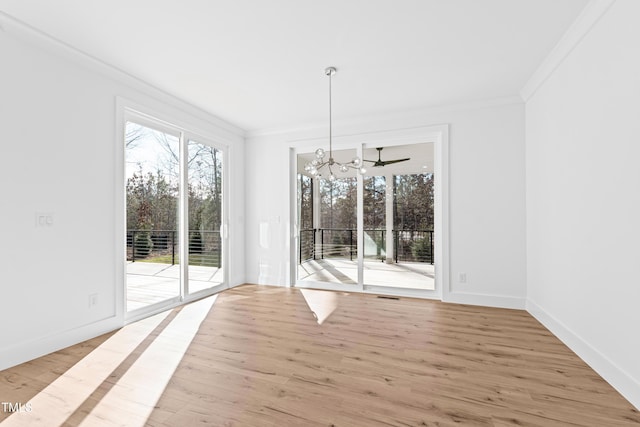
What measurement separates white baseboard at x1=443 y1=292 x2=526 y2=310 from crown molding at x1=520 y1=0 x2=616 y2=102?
250 cm

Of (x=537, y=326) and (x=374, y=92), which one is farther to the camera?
(x=374, y=92)

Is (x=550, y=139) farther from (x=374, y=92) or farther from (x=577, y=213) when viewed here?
(x=374, y=92)

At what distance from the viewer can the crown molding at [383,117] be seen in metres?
3.85

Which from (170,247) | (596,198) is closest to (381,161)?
(596,198)

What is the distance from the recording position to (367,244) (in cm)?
471

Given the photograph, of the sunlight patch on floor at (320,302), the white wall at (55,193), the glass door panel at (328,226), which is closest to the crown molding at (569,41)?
the glass door panel at (328,226)

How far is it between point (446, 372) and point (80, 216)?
344 centimetres

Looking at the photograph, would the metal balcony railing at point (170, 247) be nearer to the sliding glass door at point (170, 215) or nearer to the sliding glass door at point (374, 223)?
the sliding glass door at point (170, 215)

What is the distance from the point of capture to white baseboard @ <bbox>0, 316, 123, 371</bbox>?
229 centimetres

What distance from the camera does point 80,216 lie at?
2.80m

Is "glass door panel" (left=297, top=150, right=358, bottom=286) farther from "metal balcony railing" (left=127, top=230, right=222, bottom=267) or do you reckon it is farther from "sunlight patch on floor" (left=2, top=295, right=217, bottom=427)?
"sunlight patch on floor" (left=2, top=295, right=217, bottom=427)

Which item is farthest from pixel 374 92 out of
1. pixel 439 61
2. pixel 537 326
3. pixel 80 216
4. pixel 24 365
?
pixel 24 365

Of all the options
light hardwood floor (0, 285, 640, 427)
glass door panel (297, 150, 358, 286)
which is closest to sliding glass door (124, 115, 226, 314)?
light hardwood floor (0, 285, 640, 427)

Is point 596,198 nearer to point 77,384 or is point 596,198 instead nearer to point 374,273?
point 374,273
